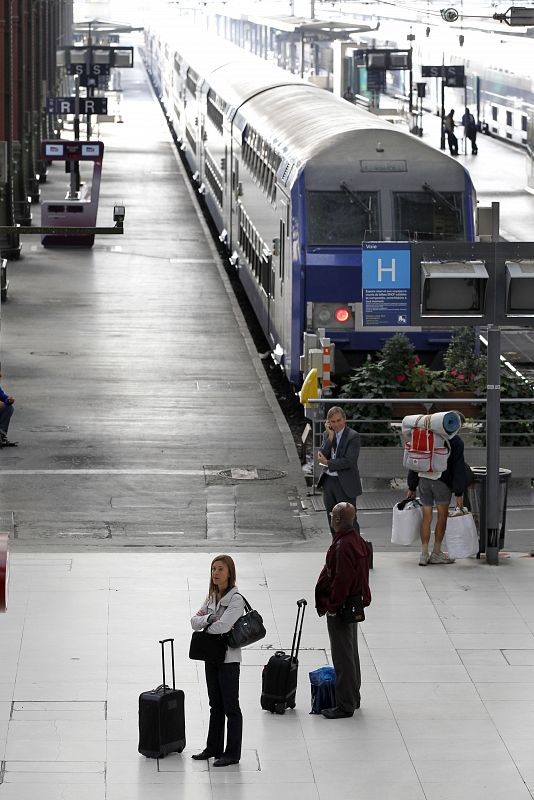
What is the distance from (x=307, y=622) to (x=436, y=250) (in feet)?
12.5

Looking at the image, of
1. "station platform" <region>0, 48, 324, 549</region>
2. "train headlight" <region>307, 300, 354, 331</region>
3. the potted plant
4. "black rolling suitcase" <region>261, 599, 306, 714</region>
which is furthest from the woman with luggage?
"train headlight" <region>307, 300, 354, 331</region>

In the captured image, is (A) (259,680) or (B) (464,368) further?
(B) (464,368)

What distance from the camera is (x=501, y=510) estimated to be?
16.1 metres

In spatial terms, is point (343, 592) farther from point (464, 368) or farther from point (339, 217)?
point (339, 217)

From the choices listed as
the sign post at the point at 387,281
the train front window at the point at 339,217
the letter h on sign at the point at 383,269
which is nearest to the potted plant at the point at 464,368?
the train front window at the point at 339,217

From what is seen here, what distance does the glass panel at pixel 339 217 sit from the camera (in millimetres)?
22062

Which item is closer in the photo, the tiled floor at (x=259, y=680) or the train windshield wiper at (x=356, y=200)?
the tiled floor at (x=259, y=680)

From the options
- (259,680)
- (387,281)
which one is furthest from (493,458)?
(259,680)

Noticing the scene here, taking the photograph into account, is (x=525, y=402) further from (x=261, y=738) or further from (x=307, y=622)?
(x=261, y=738)

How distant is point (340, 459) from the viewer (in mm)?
15117

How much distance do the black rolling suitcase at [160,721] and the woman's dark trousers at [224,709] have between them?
0.23 m

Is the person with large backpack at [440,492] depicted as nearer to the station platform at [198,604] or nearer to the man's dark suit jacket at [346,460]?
the station platform at [198,604]

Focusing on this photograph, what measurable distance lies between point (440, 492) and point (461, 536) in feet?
1.50

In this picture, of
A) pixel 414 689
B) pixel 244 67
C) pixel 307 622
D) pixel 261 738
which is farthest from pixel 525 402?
pixel 244 67
